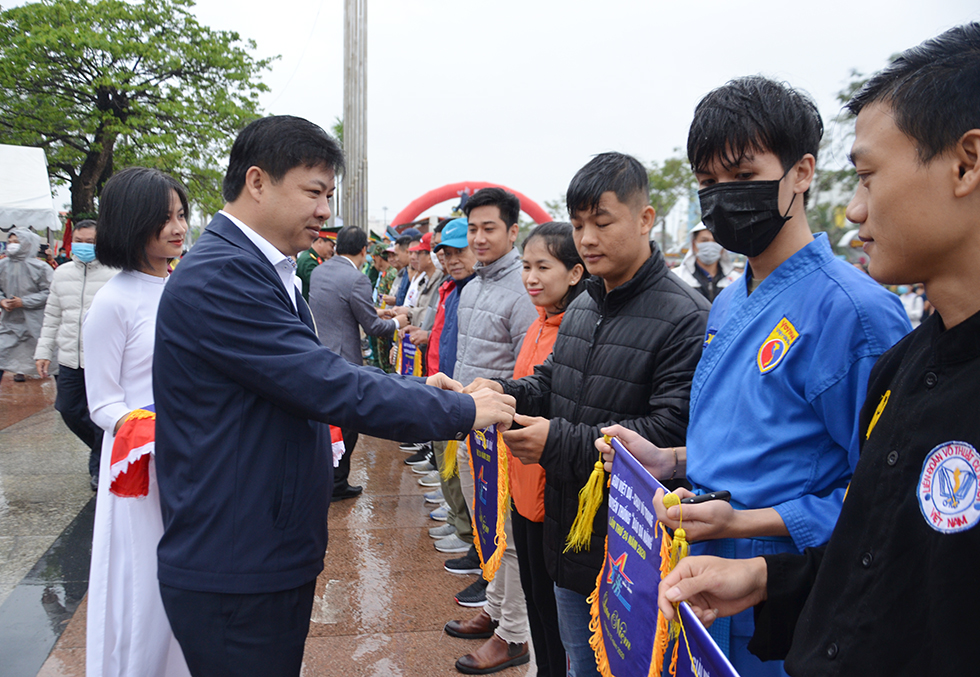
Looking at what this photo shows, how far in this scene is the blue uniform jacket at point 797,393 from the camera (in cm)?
132

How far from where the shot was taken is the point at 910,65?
1.02 metres

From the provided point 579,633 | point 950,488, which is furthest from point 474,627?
point 950,488

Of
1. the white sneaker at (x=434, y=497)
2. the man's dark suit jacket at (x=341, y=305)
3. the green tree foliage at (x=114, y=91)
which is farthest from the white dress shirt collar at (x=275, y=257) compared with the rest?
the green tree foliage at (x=114, y=91)

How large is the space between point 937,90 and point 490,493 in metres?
2.23

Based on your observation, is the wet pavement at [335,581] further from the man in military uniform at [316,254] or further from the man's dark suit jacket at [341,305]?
the man in military uniform at [316,254]

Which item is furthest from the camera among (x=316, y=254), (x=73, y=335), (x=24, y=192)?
(x=24, y=192)

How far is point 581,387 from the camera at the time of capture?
7.52 ft

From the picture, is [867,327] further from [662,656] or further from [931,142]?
[662,656]

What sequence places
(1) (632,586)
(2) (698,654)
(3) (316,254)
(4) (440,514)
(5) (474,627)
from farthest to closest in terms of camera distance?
(3) (316,254) < (4) (440,514) < (5) (474,627) < (1) (632,586) < (2) (698,654)

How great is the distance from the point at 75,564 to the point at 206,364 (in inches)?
131

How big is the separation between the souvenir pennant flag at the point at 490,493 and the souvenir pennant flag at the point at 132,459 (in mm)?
1214

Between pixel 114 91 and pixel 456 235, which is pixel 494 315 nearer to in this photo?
pixel 456 235

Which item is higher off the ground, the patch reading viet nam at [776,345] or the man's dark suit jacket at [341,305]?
the patch reading viet nam at [776,345]

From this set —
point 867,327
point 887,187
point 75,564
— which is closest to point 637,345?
point 867,327
